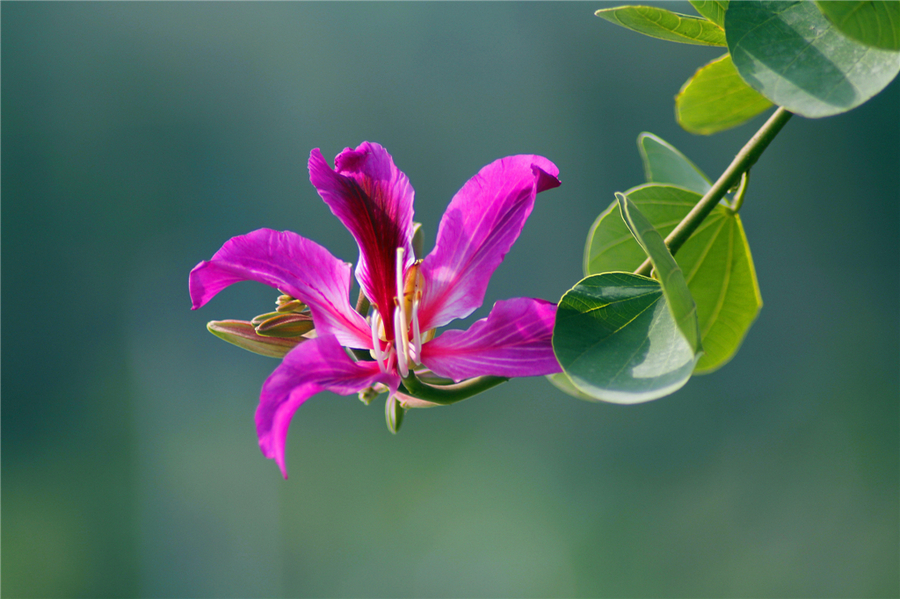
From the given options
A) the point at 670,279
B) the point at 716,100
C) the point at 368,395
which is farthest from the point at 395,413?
the point at 716,100

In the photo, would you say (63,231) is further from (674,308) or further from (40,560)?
(674,308)

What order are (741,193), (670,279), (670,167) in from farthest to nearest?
(670,167)
(741,193)
(670,279)

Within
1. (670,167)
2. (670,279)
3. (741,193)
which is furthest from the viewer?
(670,167)

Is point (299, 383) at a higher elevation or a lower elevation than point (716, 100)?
lower

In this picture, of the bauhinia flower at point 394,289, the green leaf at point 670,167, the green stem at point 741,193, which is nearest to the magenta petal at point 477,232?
the bauhinia flower at point 394,289

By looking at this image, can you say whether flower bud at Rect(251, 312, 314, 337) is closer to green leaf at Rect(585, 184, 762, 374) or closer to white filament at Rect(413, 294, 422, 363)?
white filament at Rect(413, 294, 422, 363)

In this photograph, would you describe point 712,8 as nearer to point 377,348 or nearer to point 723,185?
point 723,185

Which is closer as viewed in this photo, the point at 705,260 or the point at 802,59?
the point at 802,59
